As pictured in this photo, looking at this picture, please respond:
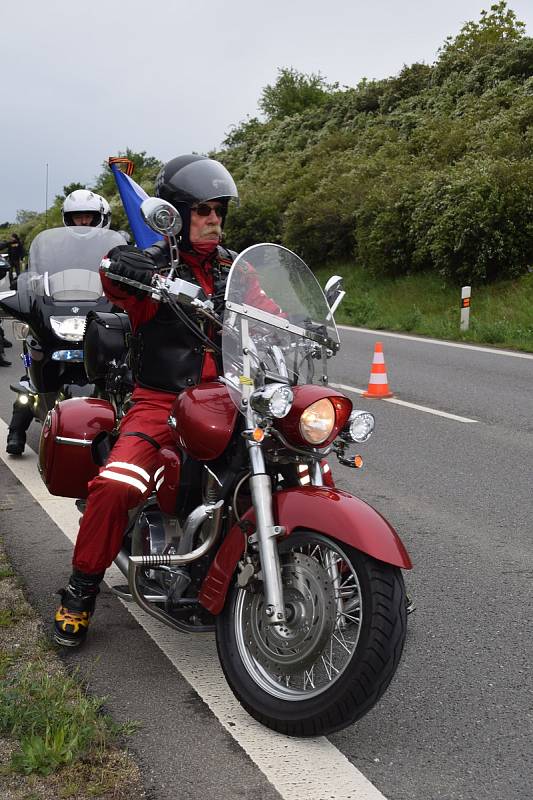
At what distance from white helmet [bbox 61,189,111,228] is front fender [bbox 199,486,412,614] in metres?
4.22

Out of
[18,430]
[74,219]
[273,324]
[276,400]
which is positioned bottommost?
[18,430]

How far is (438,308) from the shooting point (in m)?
17.1

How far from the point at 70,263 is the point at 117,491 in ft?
11.3

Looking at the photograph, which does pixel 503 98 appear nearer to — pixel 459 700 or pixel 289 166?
pixel 289 166

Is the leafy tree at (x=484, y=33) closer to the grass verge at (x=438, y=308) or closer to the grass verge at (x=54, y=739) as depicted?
the grass verge at (x=438, y=308)

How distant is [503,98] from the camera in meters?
24.6

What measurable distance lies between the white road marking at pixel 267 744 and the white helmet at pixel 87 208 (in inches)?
141

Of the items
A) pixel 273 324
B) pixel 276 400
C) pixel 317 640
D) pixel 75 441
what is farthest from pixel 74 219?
pixel 317 640

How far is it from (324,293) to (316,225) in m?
18.9

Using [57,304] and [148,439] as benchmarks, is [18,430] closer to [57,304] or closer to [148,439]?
[57,304]

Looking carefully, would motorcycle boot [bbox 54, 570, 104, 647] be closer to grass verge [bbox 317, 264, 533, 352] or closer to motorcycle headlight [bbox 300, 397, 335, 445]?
motorcycle headlight [bbox 300, 397, 335, 445]

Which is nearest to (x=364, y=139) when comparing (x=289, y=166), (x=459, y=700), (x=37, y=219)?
(x=289, y=166)

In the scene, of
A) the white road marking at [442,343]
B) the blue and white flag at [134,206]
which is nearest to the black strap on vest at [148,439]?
the blue and white flag at [134,206]

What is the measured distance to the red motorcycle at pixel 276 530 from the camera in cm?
→ 298
